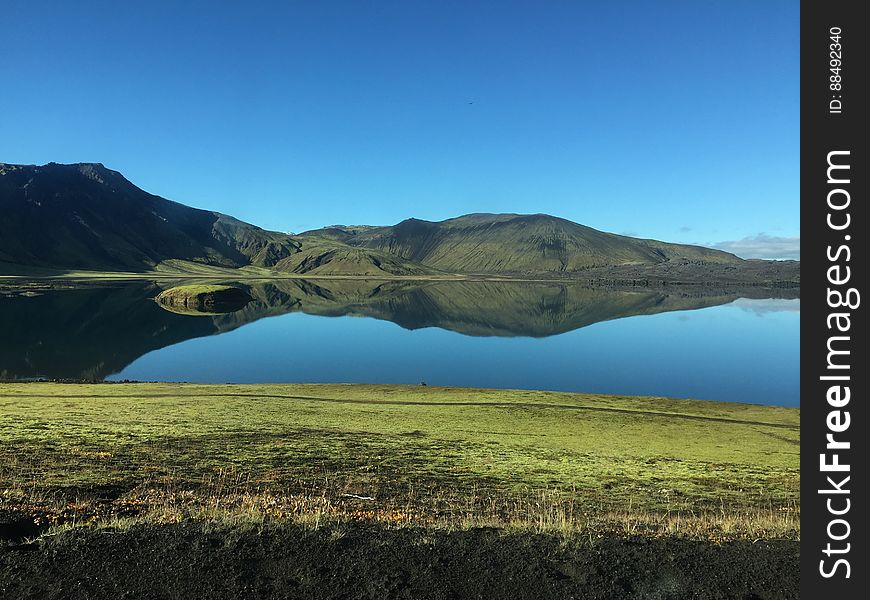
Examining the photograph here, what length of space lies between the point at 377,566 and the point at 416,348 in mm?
62666

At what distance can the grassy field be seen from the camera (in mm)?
10859

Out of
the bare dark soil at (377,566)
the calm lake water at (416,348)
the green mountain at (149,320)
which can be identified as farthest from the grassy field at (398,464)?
the green mountain at (149,320)

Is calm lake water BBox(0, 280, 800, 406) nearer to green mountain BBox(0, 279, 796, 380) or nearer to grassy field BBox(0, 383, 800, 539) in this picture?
green mountain BBox(0, 279, 796, 380)

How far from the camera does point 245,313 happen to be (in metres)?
111

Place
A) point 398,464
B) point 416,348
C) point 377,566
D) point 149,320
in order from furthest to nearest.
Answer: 1. point 149,320
2. point 416,348
3. point 398,464
4. point 377,566

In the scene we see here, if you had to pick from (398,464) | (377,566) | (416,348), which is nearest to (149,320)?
(416,348)

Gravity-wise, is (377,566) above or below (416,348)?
below

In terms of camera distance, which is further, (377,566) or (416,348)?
(416,348)

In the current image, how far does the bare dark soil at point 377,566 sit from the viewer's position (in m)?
7.29

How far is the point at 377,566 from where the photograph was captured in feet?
26.1

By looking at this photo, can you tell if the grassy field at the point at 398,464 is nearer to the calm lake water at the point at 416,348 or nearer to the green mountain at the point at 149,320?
the calm lake water at the point at 416,348

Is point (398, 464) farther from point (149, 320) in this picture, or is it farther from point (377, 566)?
point (149, 320)

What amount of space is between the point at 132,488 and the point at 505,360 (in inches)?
2034
